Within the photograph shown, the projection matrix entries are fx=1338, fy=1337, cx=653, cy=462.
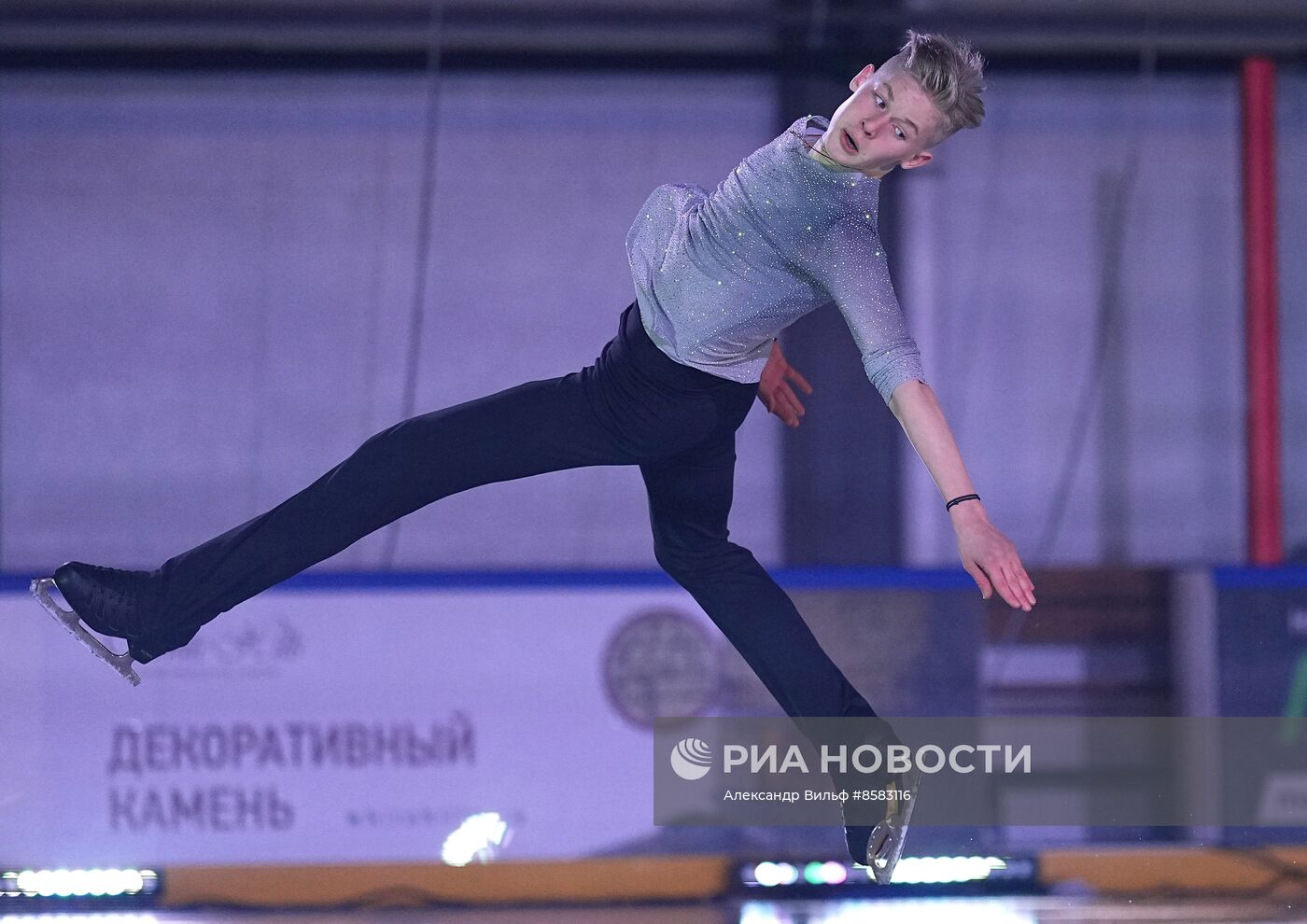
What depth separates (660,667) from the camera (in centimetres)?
305

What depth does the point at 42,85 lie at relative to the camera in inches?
162

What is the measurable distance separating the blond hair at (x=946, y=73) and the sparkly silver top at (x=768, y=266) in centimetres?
13

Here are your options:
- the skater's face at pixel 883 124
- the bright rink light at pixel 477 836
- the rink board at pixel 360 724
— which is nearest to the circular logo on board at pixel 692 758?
the rink board at pixel 360 724

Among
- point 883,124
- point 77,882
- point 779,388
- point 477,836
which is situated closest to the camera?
point 883,124

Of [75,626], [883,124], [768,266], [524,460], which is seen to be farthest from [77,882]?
[883,124]

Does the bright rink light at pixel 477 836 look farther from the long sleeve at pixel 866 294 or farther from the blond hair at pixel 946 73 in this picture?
the blond hair at pixel 946 73

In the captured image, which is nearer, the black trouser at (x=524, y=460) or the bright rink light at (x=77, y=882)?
the black trouser at (x=524, y=460)

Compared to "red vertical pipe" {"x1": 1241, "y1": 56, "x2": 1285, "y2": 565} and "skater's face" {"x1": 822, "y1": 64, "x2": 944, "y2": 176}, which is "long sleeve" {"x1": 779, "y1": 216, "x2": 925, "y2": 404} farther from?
"red vertical pipe" {"x1": 1241, "y1": 56, "x2": 1285, "y2": 565}

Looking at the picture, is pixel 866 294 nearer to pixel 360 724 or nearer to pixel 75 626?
pixel 75 626

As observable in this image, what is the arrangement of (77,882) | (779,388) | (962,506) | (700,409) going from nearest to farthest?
(962,506), (700,409), (779,388), (77,882)

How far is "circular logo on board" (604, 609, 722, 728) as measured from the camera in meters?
3.05

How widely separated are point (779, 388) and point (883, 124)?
0.50 metres

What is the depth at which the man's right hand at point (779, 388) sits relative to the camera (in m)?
2.07

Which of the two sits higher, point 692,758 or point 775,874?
point 692,758
